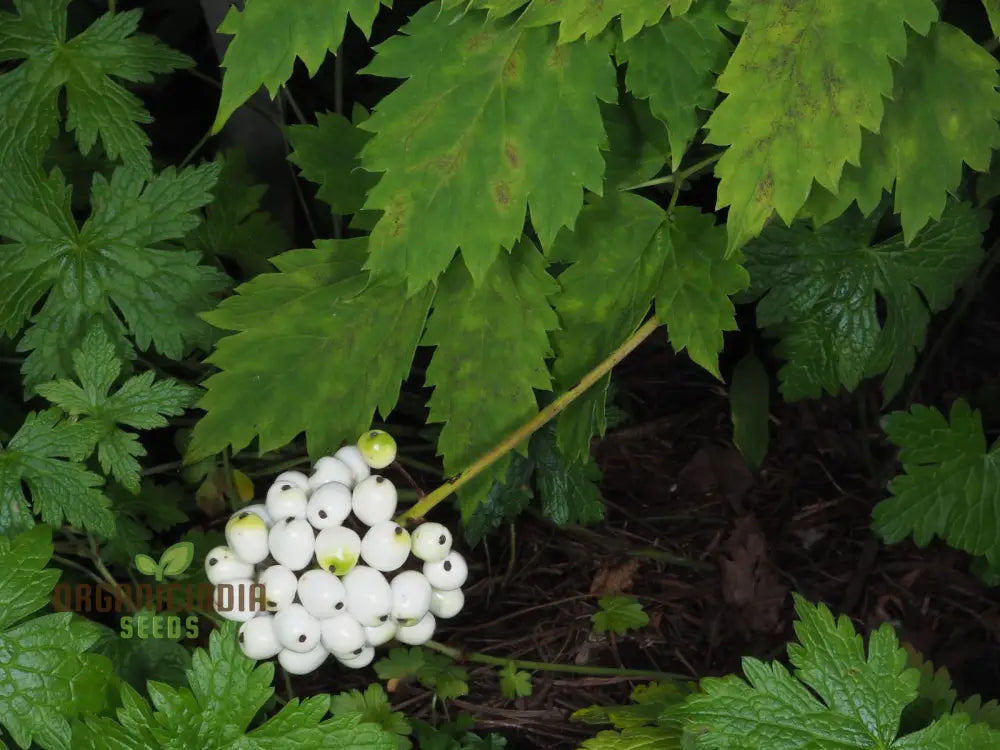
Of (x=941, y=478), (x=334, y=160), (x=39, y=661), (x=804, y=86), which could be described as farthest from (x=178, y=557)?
(x=941, y=478)

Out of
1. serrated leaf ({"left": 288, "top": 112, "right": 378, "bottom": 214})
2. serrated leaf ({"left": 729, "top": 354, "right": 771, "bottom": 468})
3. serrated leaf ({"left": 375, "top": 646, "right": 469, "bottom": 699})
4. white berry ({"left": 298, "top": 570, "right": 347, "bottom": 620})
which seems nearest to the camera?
white berry ({"left": 298, "top": 570, "right": 347, "bottom": 620})

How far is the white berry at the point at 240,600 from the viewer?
4.03ft

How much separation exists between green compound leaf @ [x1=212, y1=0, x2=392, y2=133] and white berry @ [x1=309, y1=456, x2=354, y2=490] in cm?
44

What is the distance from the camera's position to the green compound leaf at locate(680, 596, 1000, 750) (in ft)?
4.58

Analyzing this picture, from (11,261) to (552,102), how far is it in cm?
98

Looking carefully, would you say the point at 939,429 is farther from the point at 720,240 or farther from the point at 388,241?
the point at 388,241

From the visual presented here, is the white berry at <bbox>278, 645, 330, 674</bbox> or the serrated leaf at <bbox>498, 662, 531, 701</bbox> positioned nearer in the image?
the white berry at <bbox>278, 645, 330, 674</bbox>

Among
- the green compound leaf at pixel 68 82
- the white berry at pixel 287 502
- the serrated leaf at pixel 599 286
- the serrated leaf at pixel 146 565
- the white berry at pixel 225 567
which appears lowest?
the serrated leaf at pixel 146 565

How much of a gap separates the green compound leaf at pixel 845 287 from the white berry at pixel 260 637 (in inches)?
43.3

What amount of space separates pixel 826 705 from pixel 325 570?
0.77m

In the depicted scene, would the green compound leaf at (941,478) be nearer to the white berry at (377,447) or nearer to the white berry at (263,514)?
the white berry at (377,447)

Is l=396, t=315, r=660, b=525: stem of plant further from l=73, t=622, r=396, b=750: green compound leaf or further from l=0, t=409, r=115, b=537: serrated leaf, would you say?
l=0, t=409, r=115, b=537: serrated leaf

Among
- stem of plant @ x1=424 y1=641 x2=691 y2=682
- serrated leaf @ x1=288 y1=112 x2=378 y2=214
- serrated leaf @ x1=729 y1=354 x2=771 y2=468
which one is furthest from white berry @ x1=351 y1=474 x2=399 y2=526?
serrated leaf @ x1=729 y1=354 x2=771 y2=468

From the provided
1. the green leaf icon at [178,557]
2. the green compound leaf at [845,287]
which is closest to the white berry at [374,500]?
the green leaf icon at [178,557]
